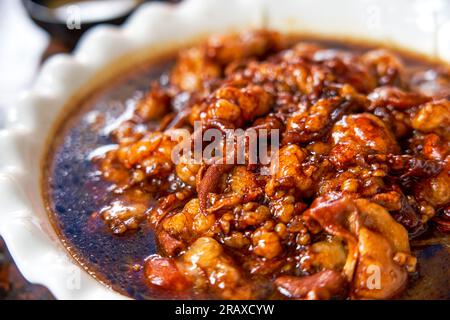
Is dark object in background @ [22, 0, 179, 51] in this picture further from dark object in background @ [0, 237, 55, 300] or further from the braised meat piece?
dark object in background @ [0, 237, 55, 300]

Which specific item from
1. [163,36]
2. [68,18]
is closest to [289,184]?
[163,36]

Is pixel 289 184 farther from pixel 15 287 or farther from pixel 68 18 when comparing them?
pixel 68 18

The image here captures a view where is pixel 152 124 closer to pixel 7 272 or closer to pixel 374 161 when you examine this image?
pixel 7 272

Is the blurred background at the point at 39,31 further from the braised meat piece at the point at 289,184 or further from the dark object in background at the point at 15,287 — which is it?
the braised meat piece at the point at 289,184

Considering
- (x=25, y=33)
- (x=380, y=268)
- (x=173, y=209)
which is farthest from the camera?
(x=25, y=33)

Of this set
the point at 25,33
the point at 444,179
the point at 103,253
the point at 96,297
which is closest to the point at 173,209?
the point at 103,253

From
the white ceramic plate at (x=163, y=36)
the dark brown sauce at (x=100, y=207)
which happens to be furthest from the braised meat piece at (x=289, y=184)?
the white ceramic plate at (x=163, y=36)

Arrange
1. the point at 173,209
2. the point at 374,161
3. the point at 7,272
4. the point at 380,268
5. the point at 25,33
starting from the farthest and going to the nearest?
the point at 25,33, the point at 7,272, the point at 173,209, the point at 374,161, the point at 380,268
